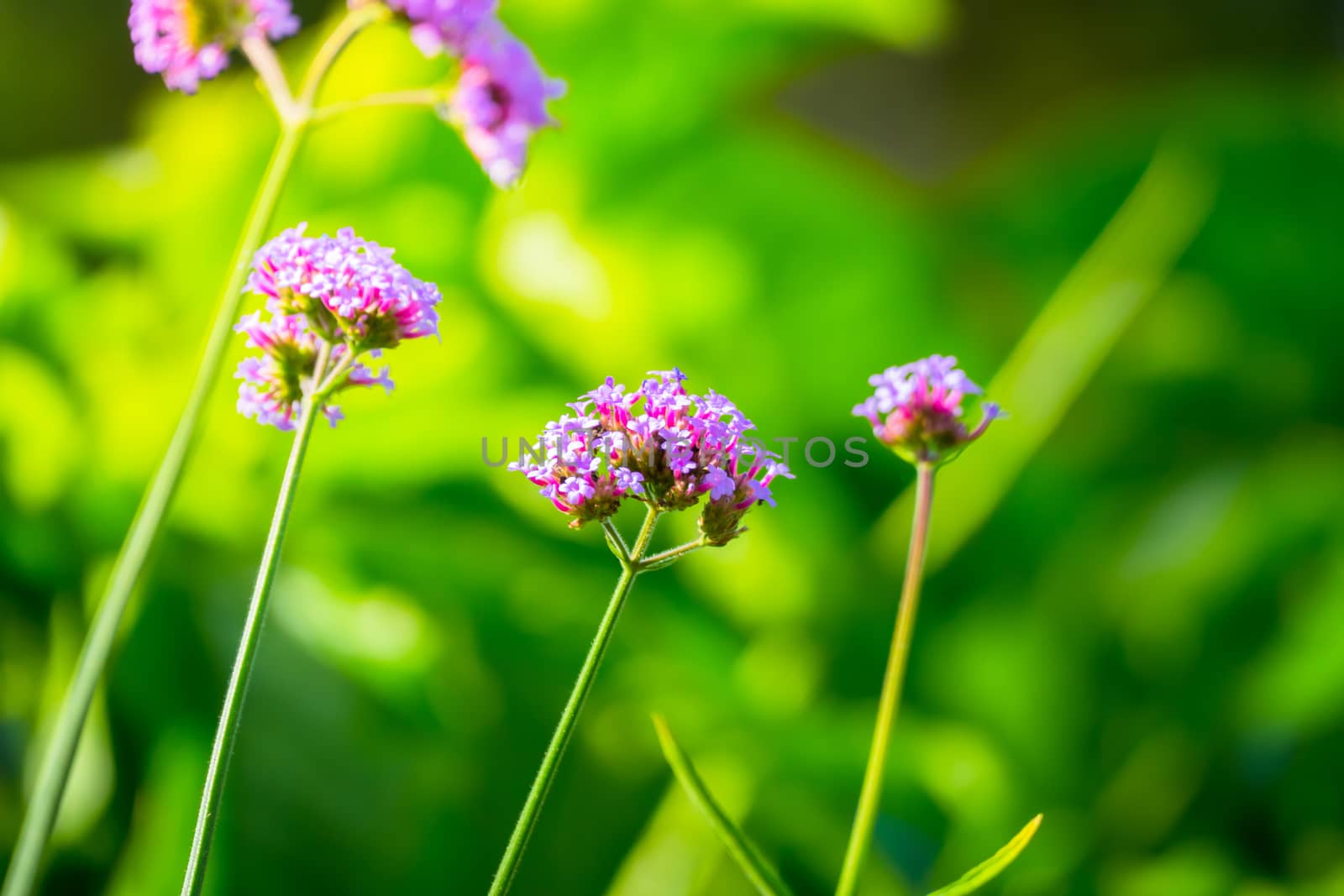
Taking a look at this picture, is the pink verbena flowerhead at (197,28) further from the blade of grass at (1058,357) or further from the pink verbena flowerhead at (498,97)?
the blade of grass at (1058,357)

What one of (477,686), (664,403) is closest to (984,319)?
(477,686)

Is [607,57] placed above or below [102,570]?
above

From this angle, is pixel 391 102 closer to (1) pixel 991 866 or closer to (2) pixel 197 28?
(2) pixel 197 28

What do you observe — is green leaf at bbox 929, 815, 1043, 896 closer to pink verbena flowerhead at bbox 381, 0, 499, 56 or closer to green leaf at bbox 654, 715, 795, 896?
green leaf at bbox 654, 715, 795, 896

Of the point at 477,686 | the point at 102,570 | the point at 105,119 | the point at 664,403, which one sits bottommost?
the point at 664,403

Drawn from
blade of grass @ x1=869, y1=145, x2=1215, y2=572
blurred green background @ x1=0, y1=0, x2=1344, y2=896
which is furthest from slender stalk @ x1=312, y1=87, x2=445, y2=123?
blade of grass @ x1=869, y1=145, x2=1215, y2=572

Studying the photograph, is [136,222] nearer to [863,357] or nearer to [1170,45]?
[863,357]

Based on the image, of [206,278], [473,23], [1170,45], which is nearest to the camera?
[473,23]

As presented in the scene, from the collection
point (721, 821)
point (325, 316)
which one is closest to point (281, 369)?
point (325, 316)
